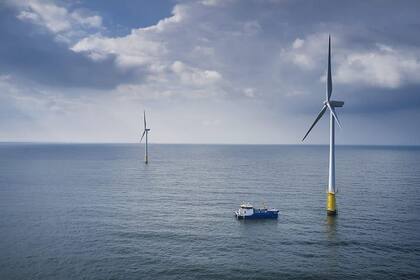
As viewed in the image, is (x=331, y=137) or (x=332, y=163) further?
(x=331, y=137)

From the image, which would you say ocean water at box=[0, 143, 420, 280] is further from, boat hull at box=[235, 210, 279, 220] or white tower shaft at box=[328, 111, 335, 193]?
white tower shaft at box=[328, 111, 335, 193]

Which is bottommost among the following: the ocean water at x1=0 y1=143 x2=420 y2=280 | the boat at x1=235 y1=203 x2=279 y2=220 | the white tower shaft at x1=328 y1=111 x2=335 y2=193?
the ocean water at x1=0 y1=143 x2=420 y2=280

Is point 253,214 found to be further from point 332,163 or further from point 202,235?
point 332,163

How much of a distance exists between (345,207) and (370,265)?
43799 mm

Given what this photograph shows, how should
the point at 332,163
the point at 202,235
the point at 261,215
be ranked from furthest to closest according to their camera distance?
the point at 261,215 → the point at 332,163 → the point at 202,235

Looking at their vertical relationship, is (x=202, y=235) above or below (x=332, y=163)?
below

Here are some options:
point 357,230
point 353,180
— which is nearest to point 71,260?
point 357,230

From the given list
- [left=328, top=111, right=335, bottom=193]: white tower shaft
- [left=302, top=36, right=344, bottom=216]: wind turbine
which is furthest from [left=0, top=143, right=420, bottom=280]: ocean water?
[left=328, top=111, right=335, bottom=193]: white tower shaft

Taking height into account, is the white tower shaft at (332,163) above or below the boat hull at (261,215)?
above

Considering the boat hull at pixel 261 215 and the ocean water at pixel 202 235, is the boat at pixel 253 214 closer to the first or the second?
the boat hull at pixel 261 215

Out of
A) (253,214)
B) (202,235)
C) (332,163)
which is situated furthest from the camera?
(253,214)

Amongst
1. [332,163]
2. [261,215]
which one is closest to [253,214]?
[261,215]

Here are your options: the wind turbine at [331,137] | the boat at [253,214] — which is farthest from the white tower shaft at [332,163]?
the boat at [253,214]

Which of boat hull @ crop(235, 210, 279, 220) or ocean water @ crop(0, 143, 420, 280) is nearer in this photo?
ocean water @ crop(0, 143, 420, 280)
